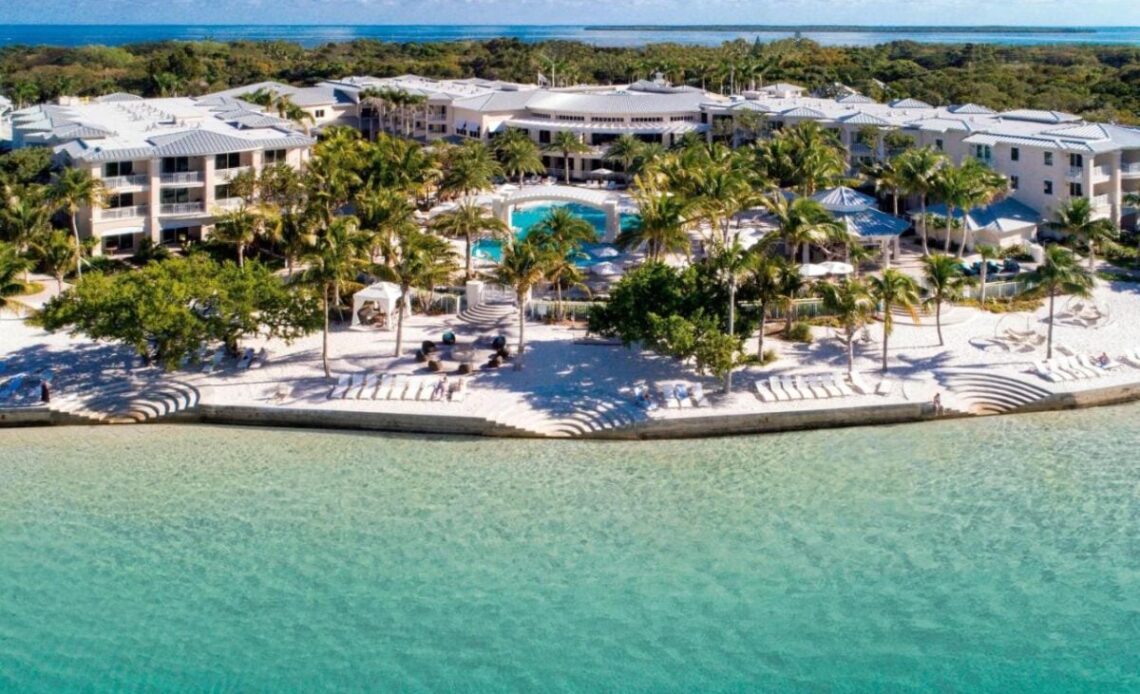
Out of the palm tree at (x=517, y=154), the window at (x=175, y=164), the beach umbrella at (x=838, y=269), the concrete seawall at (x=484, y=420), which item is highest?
the palm tree at (x=517, y=154)

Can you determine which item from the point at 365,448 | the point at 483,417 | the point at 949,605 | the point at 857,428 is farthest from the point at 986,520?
the point at 365,448

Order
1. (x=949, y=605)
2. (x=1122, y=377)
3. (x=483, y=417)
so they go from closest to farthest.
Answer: (x=949, y=605)
(x=483, y=417)
(x=1122, y=377)

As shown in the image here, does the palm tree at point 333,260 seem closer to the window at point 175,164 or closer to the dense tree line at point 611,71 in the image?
the window at point 175,164

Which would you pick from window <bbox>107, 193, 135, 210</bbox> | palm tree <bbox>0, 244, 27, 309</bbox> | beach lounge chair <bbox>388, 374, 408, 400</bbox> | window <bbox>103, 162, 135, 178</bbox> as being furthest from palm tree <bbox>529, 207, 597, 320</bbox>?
window <bbox>107, 193, 135, 210</bbox>

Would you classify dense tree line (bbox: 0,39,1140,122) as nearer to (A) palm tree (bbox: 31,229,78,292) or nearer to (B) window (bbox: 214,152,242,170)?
(B) window (bbox: 214,152,242,170)

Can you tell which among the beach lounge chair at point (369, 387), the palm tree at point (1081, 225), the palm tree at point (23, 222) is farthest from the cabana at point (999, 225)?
the palm tree at point (23, 222)

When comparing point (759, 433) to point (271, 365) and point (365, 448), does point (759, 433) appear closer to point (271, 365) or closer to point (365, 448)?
point (365, 448)

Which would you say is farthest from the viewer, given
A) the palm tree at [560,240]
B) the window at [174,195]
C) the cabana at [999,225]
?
the window at [174,195]
